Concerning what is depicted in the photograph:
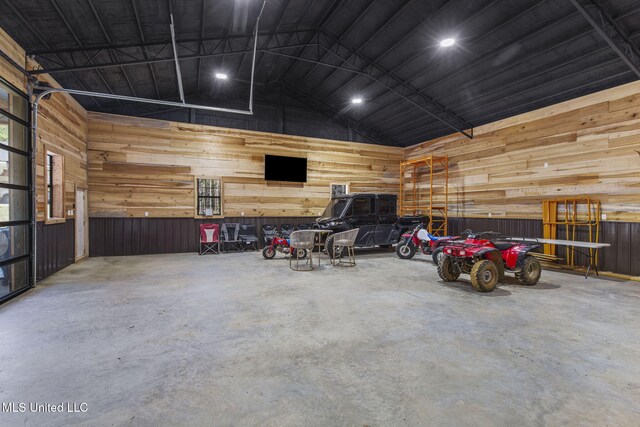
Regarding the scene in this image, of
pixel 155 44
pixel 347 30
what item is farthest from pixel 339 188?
pixel 155 44

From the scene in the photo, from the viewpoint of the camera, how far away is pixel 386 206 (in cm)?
851

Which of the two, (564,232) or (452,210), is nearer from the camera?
(564,232)

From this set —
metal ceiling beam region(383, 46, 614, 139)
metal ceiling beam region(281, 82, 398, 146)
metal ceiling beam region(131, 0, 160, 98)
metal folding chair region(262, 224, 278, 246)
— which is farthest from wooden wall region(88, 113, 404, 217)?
metal ceiling beam region(383, 46, 614, 139)

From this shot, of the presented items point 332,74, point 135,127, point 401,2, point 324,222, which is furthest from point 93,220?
point 401,2

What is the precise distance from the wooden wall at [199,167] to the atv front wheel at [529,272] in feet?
20.9

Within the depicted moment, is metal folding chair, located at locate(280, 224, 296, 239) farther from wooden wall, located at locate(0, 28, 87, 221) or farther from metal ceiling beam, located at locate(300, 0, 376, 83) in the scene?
wooden wall, located at locate(0, 28, 87, 221)

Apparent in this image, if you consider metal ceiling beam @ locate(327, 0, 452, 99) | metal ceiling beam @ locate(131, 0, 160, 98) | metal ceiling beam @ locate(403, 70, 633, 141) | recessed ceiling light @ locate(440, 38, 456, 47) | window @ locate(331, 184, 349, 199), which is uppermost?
metal ceiling beam @ locate(327, 0, 452, 99)

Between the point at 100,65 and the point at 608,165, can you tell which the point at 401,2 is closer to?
the point at 608,165

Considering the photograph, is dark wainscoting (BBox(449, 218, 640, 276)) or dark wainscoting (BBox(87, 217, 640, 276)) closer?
dark wainscoting (BBox(449, 218, 640, 276))

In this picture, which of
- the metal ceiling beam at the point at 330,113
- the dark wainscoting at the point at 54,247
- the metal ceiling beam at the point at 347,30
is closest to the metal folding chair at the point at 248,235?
the dark wainscoting at the point at 54,247

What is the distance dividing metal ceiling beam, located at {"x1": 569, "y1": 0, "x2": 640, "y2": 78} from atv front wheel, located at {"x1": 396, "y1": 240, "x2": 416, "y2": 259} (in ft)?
16.5

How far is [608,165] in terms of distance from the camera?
6074mm

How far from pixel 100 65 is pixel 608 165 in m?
9.97

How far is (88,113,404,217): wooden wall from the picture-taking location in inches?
315
